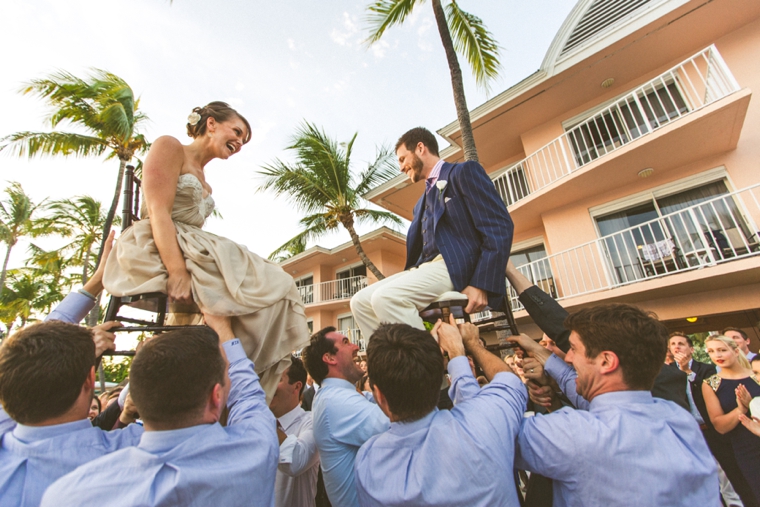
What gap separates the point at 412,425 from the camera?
4.82ft

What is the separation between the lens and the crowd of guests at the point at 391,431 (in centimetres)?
115

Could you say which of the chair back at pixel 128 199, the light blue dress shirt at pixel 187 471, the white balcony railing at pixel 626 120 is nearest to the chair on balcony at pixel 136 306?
the chair back at pixel 128 199

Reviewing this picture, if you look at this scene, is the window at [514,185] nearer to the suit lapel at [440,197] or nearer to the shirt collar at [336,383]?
the suit lapel at [440,197]

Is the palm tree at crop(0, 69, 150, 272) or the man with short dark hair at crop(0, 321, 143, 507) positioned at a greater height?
the palm tree at crop(0, 69, 150, 272)

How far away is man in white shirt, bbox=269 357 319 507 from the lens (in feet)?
6.70

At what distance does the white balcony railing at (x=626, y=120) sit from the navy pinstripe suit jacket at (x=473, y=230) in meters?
7.68

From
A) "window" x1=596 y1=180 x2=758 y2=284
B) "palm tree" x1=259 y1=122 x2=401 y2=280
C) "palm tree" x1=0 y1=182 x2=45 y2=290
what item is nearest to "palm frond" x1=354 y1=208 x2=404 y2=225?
"palm tree" x1=259 y1=122 x2=401 y2=280

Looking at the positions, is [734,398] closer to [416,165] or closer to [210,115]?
[416,165]

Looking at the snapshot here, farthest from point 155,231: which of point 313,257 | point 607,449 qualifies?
point 313,257

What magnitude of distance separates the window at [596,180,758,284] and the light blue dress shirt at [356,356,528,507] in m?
7.48

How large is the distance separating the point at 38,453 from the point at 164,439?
0.47 m

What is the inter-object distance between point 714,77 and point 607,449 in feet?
31.2

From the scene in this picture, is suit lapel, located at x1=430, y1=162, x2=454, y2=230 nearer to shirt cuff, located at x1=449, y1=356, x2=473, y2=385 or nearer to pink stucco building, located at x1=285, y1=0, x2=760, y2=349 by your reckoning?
shirt cuff, located at x1=449, y1=356, x2=473, y2=385

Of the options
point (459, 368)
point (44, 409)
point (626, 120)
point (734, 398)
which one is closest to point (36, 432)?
point (44, 409)
